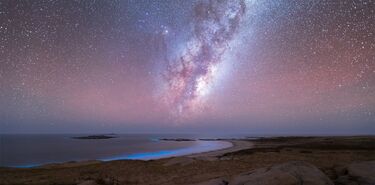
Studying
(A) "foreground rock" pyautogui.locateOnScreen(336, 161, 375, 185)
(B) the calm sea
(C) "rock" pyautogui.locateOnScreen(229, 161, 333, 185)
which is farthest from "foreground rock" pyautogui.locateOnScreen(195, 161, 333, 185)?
(B) the calm sea

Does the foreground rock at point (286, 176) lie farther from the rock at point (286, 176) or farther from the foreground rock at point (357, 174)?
the foreground rock at point (357, 174)

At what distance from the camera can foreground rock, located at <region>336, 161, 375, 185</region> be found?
1082 centimetres

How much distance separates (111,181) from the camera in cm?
1508

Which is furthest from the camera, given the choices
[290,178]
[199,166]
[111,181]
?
[199,166]

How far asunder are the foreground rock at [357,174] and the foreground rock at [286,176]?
5.52 feet

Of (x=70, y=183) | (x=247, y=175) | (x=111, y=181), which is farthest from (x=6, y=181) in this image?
(x=247, y=175)

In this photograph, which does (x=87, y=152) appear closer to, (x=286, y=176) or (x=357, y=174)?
(x=286, y=176)

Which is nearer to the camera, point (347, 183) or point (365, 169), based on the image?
point (347, 183)

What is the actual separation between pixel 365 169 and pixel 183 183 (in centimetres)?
919

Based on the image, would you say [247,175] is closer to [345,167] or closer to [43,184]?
[345,167]

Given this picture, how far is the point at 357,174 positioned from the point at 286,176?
13.6ft

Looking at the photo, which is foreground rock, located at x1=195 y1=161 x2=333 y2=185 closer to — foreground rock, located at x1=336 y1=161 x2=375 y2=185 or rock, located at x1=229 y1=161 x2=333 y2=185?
rock, located at x1=229 y1=161 x2=333 y2=185

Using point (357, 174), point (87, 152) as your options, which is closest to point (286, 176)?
point (357, 174)

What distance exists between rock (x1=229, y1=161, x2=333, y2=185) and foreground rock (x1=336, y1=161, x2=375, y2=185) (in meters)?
1.68
